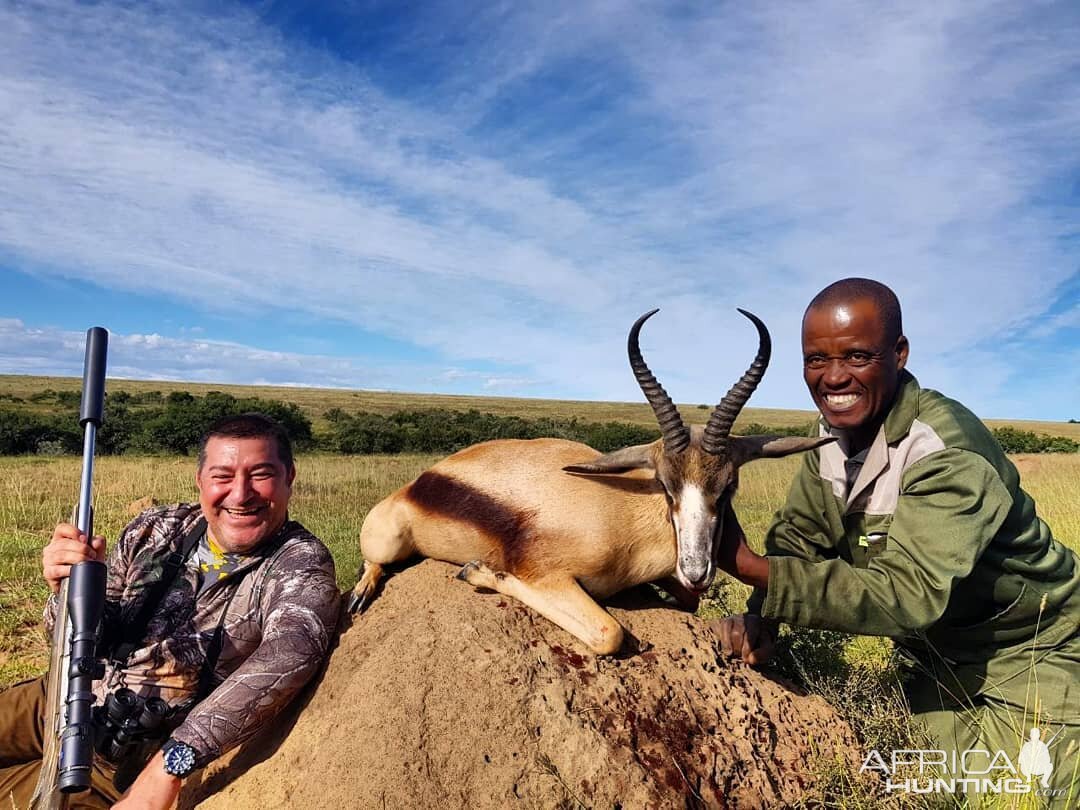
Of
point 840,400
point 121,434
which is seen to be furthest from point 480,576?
point 121,434

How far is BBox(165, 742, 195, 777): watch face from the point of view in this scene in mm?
3240

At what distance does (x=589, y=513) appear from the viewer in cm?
477

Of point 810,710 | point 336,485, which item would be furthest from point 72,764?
point 336,485

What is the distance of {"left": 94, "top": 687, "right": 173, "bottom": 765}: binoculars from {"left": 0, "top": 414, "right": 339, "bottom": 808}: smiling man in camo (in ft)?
0.04

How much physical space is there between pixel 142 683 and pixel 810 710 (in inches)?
135

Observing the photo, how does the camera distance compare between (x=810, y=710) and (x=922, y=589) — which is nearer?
(x=922, y=589)

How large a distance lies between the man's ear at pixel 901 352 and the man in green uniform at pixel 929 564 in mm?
12

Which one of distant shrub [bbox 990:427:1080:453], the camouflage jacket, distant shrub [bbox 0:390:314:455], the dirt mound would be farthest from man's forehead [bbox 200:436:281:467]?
distant shrub [bbox 990:427:1080:453]

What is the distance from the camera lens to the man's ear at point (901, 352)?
4293 mm

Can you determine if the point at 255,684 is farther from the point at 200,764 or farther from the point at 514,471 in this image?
the point at 514,471

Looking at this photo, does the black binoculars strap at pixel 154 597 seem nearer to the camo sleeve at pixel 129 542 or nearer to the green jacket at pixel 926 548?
the camo sleeve at pixel 129 542

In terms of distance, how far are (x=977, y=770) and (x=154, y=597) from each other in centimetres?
433

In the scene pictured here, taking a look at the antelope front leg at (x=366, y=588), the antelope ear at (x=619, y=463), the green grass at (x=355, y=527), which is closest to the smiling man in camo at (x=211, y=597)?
the antelope front leg at (x=366, y=588)

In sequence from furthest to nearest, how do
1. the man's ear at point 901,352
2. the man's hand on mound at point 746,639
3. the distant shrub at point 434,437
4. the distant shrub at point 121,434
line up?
the distant shrub at point 434,437, the distant shrub at point 121,434, the man's hand on mound at point 746,639, the man's ear at point 901,352
